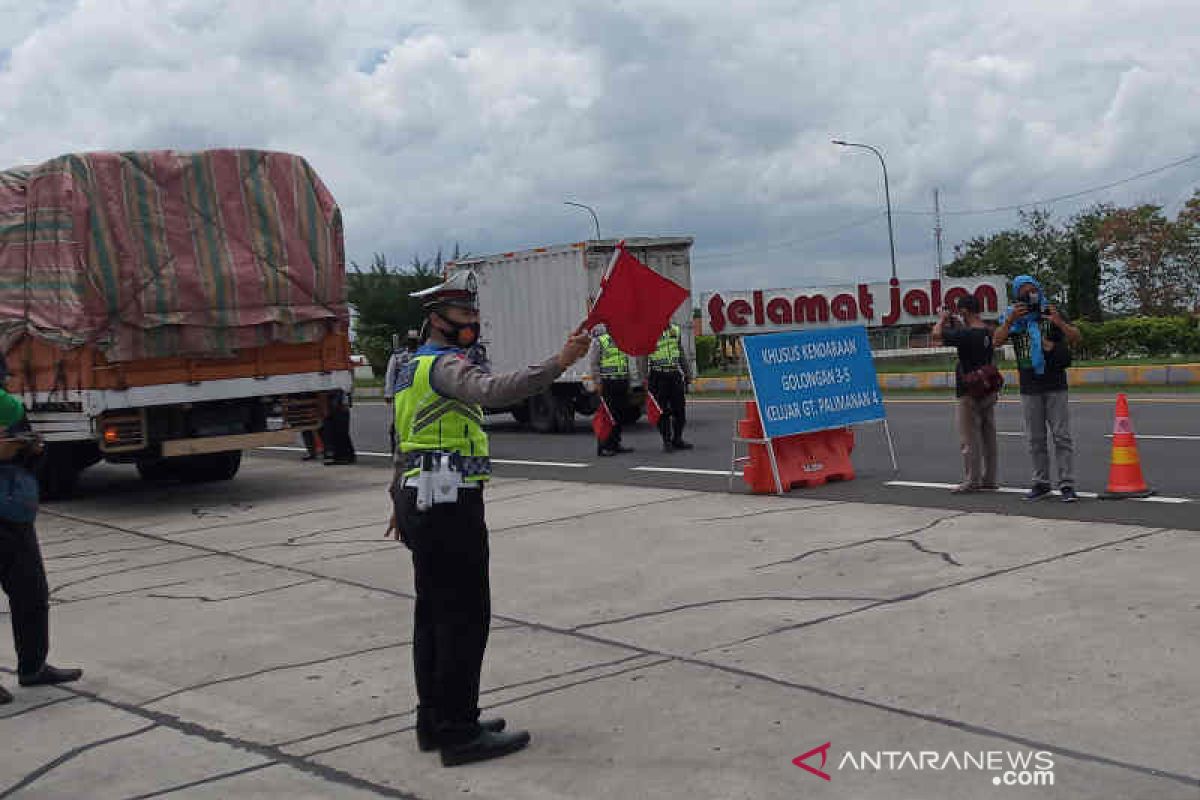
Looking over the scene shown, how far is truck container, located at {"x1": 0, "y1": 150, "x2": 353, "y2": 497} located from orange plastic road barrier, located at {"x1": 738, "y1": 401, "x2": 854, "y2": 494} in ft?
16.1

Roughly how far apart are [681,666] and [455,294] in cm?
213

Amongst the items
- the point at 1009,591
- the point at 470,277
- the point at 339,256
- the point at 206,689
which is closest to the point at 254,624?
the point at 206,689

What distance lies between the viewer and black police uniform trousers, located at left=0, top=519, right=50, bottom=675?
667cm

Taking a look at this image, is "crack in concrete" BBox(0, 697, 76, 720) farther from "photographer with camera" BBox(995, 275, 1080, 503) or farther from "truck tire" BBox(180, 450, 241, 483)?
"truck tire" BBox(180, 450, 241, 483)

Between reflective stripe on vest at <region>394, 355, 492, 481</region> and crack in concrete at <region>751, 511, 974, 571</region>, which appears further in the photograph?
crack in concrete at <region>751, 511, 974, 571</region>

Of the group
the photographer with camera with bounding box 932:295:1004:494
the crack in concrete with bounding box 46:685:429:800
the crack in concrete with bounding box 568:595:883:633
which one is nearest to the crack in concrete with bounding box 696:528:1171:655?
the crack in concrete with bounding box 568:595:883:633

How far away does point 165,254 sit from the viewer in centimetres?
1344

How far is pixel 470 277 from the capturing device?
17.1ft

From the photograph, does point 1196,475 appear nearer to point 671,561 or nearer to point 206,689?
point 671,561

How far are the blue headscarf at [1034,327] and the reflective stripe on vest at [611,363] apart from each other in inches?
282

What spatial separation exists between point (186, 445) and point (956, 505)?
759cm

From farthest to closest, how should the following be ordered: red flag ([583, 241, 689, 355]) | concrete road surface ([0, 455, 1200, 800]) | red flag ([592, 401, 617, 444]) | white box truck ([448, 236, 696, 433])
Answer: white box truck ([448, 236, 696, 433])
red flag ([592, 401, 617, 444])
red flag ([583, 241, 689, 355])
concrete road surface ([0, 455, 1200, 800])

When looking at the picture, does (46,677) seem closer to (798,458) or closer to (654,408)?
(798,458)

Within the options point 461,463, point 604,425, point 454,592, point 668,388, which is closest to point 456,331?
point 461,463
